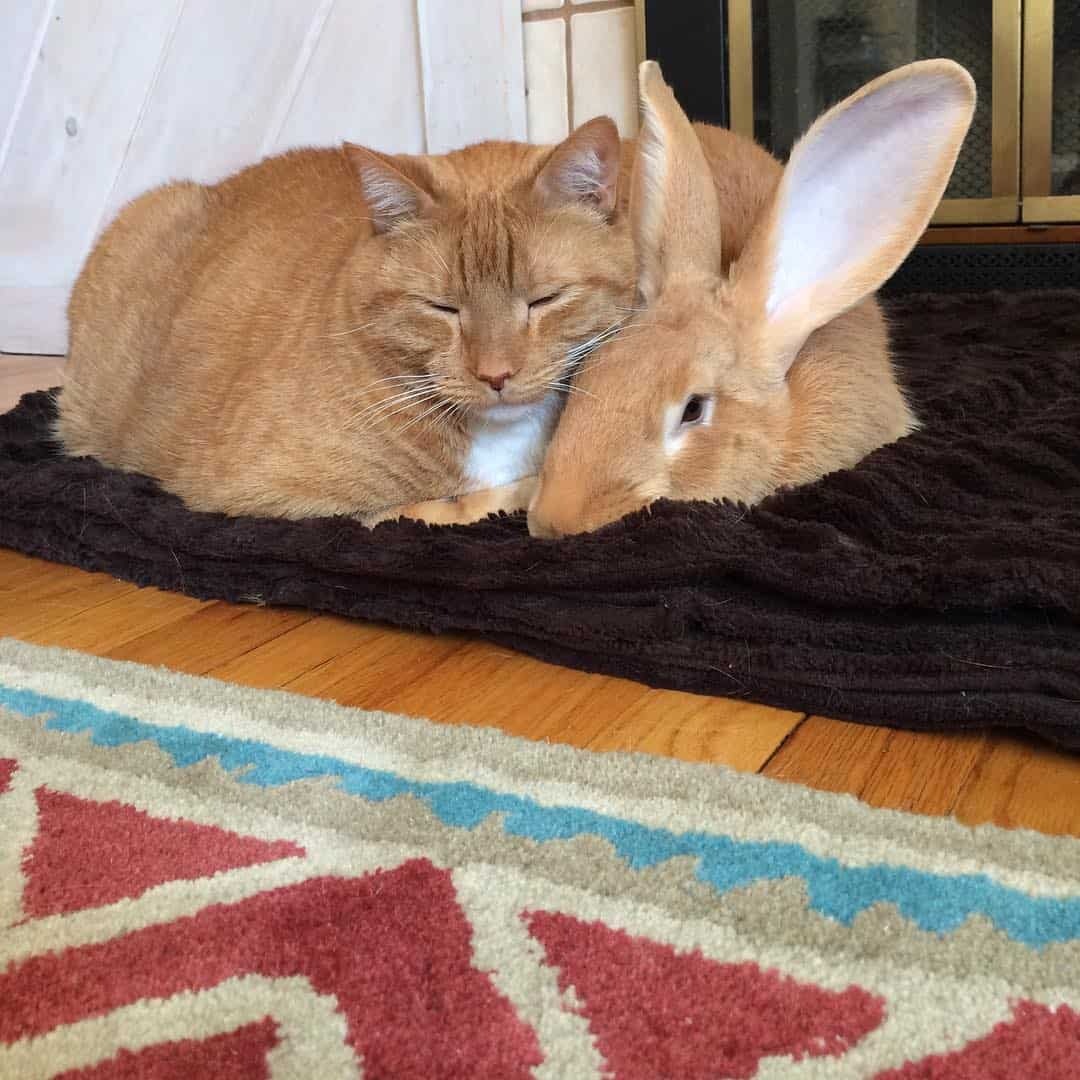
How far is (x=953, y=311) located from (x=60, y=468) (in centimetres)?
178

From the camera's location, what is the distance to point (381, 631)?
1217 millimetres

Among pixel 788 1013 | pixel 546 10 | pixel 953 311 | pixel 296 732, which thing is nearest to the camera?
pixel 788 1013

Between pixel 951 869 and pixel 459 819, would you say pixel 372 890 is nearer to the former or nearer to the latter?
pixel 459 819

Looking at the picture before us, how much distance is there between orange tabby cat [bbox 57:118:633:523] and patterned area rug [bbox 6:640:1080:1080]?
1.90 feet

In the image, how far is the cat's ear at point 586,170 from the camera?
1327mm

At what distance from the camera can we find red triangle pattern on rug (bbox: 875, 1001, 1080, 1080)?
55 cm

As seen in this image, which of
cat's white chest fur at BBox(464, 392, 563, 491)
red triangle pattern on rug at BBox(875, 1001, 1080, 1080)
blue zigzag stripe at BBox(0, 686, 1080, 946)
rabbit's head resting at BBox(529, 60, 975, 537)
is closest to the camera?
red triangle pattern on rug at BBox(875, 1001, 1080, 1080)

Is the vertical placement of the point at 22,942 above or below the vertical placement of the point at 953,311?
below

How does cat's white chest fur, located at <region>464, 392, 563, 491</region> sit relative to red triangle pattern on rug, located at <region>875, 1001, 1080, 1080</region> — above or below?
above

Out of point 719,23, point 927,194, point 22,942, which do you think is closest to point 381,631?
point 22,942

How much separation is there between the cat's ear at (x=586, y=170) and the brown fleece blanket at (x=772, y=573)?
0.43 meters

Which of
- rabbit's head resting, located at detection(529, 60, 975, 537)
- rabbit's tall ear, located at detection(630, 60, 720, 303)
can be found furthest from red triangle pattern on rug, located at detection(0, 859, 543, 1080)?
rabbit's tall ear, located at detection(630, 60, 720, 303)

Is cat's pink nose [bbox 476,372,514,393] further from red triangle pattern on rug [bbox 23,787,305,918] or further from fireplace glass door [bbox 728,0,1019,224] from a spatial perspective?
fireplace glass door [bbox 728,0,1019,224]

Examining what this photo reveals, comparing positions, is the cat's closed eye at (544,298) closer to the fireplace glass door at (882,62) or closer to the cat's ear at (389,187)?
the cat's ear at (389,187)
